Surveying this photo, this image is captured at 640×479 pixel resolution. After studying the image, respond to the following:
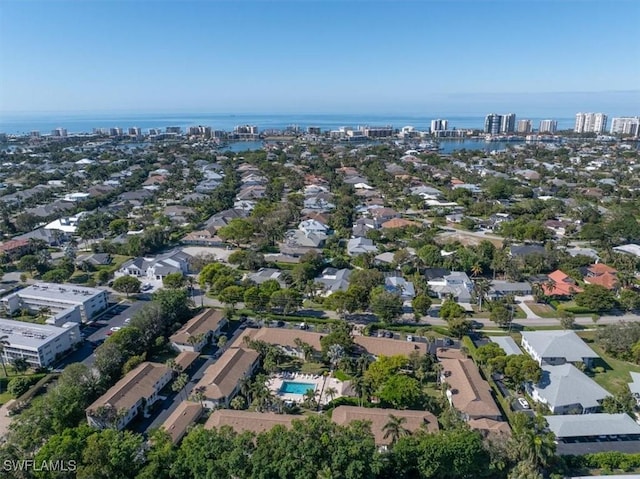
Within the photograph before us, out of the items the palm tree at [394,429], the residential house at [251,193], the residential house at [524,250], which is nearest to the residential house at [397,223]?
the residential house at [524,250]

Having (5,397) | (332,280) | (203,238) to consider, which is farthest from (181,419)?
(203,238)

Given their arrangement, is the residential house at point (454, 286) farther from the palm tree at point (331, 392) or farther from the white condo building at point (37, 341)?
the white condo building at point (37, 341)

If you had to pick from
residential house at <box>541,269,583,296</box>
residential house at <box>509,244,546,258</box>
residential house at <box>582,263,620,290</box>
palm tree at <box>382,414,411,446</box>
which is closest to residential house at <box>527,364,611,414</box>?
palm tree at <box>382,414,411,446</box>

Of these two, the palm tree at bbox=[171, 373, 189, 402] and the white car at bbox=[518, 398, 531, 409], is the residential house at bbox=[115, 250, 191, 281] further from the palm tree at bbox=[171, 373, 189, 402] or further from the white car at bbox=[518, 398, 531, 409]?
the white car at bbox=[518, 398, 531, 409]

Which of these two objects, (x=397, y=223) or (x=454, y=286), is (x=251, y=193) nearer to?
(x=397, y=223)

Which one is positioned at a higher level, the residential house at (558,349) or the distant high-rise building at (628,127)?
the distant high-rise building at (628,127)

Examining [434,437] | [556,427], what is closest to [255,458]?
[434,437]
